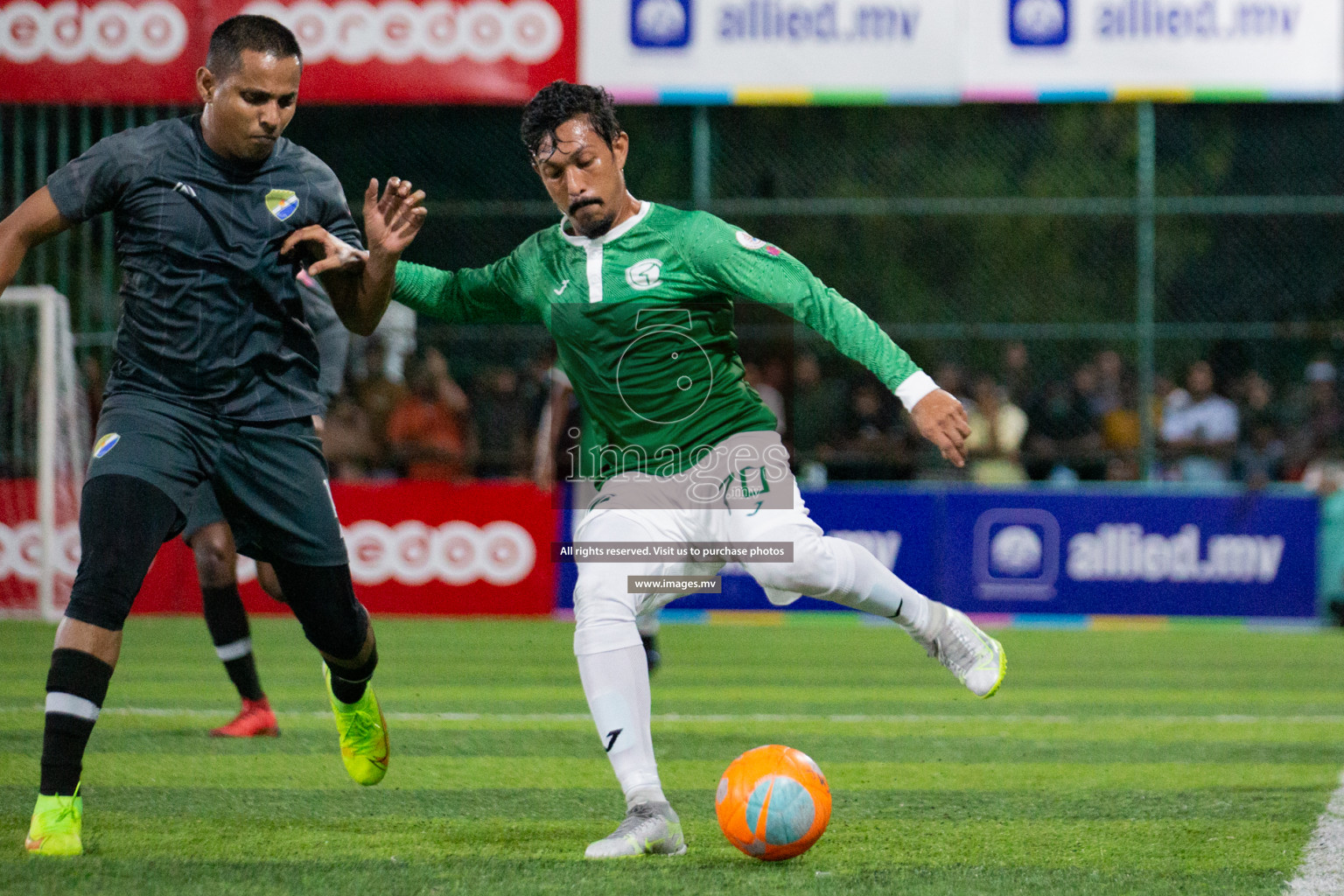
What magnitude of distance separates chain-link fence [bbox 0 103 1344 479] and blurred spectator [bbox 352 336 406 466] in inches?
30.3

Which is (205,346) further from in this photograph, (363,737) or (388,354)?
(388,354)

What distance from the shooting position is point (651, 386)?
15.5 feet

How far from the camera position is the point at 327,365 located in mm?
6652

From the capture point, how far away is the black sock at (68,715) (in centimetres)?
427

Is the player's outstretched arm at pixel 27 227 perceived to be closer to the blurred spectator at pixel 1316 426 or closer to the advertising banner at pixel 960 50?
the advertising banner at pixel 960 50

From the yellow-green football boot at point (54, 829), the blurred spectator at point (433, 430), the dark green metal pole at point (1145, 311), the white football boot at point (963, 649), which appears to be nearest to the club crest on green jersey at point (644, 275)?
the white football boot at point (963, 649)

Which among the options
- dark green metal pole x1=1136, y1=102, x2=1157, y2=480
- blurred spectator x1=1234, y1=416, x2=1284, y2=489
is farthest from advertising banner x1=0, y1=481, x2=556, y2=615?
blurred spectator x1=1234, y1=416, x2=1284, y2=489

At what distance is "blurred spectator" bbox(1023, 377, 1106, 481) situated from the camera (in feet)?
47.0

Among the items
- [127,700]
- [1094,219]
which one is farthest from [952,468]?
[1094,219]

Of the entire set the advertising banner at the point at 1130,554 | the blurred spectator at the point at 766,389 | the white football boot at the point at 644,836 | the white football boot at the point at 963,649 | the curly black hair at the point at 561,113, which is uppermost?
A: the curly black hair at the point at 561,113

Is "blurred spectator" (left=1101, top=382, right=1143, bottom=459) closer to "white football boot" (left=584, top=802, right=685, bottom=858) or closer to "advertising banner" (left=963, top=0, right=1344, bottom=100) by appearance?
"advertising banner" (left=963, top=0, right=1344, bottom=100)

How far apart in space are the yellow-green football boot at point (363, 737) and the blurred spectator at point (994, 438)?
9.55 meters

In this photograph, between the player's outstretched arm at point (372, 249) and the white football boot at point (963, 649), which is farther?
the white football boot at point (963, 649)

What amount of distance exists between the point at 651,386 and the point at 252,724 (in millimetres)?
2970
